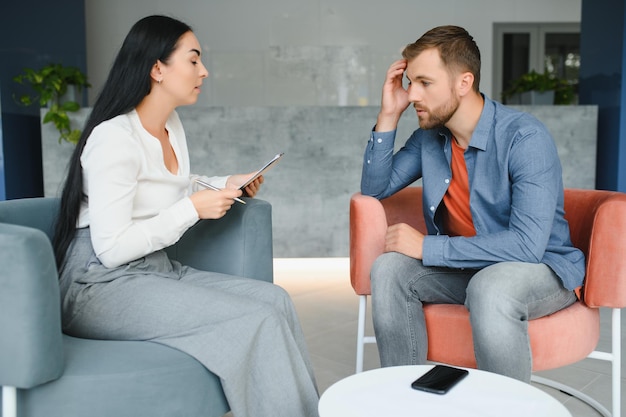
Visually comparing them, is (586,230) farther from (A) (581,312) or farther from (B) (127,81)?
(B) (127,81)

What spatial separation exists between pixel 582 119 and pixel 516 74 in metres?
3.50

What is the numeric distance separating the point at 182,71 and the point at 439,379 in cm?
106

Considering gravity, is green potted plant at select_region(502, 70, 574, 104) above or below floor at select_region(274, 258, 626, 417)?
above

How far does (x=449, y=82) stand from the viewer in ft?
6.11

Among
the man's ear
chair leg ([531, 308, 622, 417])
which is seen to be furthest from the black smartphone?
the man's ear

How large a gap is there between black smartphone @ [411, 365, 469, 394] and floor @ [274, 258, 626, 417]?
1.01m

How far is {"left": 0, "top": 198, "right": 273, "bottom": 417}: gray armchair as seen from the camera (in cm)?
118

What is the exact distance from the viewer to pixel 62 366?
4.12 feet

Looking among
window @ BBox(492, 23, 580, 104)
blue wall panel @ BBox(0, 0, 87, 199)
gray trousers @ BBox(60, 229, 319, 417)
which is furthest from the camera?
window @ BBox(492, 23, 580, 104)

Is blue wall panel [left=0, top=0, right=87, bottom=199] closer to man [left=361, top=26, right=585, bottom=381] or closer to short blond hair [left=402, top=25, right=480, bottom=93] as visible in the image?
man [left=361, top=26, right=585, bottom=381]

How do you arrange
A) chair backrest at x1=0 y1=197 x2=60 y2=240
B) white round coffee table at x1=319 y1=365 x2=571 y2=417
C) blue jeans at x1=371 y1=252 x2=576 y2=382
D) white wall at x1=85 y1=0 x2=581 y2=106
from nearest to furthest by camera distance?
1. white round coffee table at x1=319 y1=365 x2=571 y2=417
2. blue jeans at x1=371 y1=252 x2=576 y2=382
3. chair backrest at x1=0 y1=197 x2=60 y2=240
4. white wall at x1=85 y1=0 x2=581 y2=106

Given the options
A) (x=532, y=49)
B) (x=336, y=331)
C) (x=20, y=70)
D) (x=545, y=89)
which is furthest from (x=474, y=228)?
(x=532, y=49)

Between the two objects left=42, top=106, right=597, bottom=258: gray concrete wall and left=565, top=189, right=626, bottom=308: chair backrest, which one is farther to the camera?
left=42, top=106, right=597, bottom=258: gray concrete wall

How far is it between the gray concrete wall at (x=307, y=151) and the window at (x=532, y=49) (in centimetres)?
328
